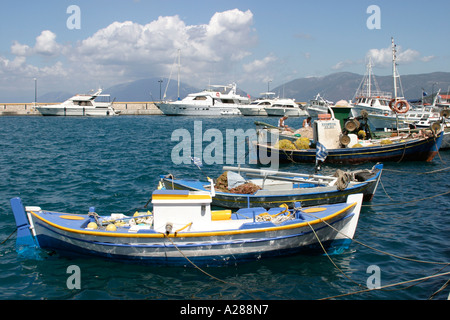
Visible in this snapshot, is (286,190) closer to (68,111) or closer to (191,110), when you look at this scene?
(191,110)

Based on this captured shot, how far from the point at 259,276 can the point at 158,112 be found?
8630 cm

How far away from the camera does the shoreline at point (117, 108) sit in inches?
3152

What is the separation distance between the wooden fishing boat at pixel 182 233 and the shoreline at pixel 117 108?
255ft

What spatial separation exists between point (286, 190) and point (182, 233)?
5.39 m

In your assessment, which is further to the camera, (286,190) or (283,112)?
(283,112)

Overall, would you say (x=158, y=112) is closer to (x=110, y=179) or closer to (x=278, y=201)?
(x=110, y=179)

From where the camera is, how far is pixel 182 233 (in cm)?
919

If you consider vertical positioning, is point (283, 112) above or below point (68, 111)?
above

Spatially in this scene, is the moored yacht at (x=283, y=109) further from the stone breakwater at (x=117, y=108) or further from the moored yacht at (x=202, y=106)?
the stone breakwater at (x=117, y=108)

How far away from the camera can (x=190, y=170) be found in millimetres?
22688

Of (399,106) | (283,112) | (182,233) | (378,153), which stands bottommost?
(182,233)

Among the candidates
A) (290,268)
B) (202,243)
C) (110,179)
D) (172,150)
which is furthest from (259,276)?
(172,150)
